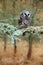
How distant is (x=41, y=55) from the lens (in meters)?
4.75

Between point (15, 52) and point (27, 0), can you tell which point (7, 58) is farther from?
point (27, 0)

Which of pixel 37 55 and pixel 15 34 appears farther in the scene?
pixel 37 55

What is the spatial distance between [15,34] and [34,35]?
13.7 inches

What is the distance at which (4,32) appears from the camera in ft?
13.1

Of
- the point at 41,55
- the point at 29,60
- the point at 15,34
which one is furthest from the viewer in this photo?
the point at 41,55

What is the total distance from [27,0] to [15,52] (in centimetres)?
476

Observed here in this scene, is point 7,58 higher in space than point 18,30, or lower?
lower

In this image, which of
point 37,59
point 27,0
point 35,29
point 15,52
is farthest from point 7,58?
point 27,0

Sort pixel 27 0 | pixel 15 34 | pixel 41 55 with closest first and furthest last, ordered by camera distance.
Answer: pixel 15 34 < pixel 41 55 < pixel 27 0

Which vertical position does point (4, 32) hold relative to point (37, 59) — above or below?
above

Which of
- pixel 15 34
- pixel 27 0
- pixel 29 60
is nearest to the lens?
pixel 15 34

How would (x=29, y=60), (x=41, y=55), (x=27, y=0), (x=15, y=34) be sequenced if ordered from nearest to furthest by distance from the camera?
(x=15, y=34) → (x=29, y=60) → (x=41, y=55) → (x=27, y=0)

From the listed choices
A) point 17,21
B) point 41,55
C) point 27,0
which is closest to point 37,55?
point 41,55

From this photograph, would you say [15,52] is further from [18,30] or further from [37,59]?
[18,30]
